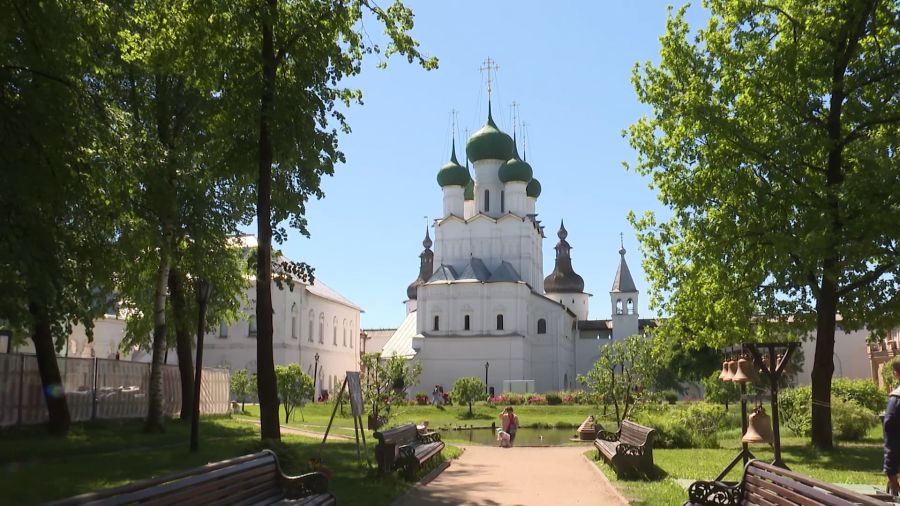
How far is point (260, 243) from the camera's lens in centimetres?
1243

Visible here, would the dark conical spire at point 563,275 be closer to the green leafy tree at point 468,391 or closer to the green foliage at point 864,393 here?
the green leafy tree at point 468,391

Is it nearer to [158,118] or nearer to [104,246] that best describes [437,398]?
[158,118]

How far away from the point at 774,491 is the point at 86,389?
1842 cm

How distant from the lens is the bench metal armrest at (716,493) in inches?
319

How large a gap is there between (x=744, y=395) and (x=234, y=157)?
8644mm

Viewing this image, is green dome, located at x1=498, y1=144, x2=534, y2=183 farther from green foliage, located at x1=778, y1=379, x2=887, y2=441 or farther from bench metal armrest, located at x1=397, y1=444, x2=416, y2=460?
bench metal armrest, located at x1=397, y1=444, x2=416, y2=460

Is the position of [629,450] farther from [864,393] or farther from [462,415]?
[462,415]

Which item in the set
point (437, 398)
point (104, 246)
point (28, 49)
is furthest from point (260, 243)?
point (437, 398)

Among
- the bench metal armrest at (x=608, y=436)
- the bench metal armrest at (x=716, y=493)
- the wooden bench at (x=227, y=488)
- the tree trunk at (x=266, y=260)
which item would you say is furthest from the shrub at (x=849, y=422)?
the wooden bench at (x=227, y=488)

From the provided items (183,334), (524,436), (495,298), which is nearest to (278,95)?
(183,334)

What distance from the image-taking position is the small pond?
24609 mm

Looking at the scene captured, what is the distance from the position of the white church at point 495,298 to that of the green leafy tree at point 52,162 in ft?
166

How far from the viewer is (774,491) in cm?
691

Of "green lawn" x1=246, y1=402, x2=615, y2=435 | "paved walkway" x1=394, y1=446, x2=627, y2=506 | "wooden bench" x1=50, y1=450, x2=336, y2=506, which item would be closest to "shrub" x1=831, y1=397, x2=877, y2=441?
"paved walkway" x1=394, y1=446, x2=627, y2=506
